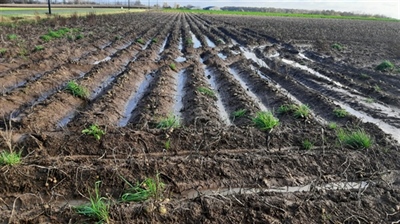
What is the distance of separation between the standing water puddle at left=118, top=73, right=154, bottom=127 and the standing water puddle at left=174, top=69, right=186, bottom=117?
40.4 inches

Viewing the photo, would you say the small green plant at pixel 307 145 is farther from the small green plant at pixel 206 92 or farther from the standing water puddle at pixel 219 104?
the small green plant at pixel 206 92

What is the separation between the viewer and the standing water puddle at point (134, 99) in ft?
27.7

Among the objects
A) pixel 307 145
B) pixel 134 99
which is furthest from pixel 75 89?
pixel 307 145

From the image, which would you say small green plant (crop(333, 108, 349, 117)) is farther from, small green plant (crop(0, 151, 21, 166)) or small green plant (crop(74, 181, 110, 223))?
small green plant (crop(0, 151, 21, 166))

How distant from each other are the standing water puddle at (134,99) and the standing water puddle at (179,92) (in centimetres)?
103

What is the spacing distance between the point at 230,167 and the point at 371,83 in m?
9.32

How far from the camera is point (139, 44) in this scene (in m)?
19.8

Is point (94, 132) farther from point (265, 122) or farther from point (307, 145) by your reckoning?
point (307, 145)

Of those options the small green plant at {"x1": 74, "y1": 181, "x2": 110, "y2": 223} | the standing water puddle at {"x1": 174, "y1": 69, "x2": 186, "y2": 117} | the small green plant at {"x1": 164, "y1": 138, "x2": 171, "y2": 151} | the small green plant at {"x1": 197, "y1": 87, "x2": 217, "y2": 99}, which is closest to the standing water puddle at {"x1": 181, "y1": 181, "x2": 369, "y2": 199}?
the small green plant at {"x1": 164, "y1": 138, "x2": 171, "y2": 151}

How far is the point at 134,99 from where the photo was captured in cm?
1006

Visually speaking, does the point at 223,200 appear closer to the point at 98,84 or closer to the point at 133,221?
the point at 133,221

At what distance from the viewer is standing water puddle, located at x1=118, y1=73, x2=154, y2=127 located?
8453 millimetres

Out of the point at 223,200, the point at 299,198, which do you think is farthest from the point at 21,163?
the point at 299,198

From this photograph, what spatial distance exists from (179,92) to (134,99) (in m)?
1.53
